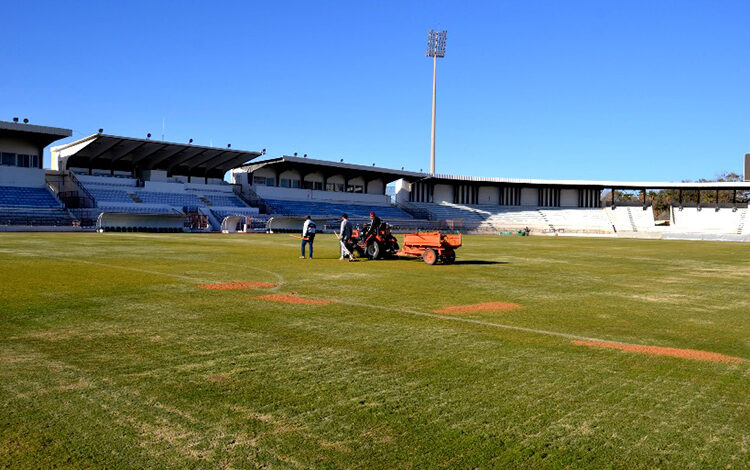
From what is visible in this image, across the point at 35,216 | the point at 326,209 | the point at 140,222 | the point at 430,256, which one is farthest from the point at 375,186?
the point at 430,256

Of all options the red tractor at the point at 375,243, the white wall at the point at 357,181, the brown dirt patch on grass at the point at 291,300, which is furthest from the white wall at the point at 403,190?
the brown dirt patch on grass at the point at 291,300

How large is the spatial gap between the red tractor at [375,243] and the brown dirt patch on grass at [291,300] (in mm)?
9738

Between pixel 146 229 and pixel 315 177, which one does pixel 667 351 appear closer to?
pixel 146 229

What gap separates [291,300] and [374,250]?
35.0ft

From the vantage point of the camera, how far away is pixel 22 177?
52.1 m

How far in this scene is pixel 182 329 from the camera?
8430 millimetres

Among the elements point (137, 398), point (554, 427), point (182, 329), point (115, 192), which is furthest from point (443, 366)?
point (115, 192)

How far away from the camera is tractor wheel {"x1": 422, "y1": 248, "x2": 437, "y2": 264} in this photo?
20.1 m

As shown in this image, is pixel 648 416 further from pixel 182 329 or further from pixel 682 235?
pixel 682 235

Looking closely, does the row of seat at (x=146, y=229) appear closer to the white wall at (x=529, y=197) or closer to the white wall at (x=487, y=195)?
the white wall at (x=487, y=195)

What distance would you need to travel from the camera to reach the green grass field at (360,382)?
4.33m

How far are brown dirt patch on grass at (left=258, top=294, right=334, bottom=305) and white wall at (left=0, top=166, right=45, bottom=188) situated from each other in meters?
49.3

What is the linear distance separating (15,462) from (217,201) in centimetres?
5975

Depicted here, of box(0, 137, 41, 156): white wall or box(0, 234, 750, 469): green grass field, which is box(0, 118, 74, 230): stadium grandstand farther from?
box(0, 234, 750, 469): green grass field
